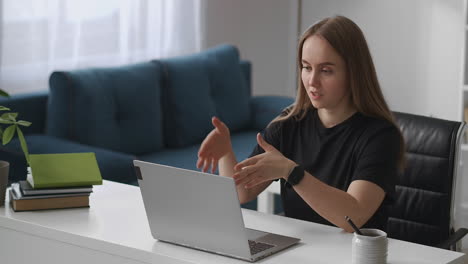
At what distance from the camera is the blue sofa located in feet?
13.0

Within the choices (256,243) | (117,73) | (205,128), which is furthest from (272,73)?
(256,243)

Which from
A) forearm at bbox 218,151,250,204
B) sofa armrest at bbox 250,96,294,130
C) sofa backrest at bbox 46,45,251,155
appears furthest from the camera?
sofa armrest at bbox 250,96,294,130

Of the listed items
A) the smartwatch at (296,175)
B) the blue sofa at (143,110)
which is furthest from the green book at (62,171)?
the blue sofa at (143,110)

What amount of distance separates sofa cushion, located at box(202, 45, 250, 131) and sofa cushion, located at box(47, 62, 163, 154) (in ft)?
1.45

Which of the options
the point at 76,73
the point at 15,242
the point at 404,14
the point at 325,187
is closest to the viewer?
the point at 325,187

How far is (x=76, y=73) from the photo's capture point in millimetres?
4129

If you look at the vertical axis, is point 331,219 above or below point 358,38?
below

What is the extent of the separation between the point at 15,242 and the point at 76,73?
77.9 inches

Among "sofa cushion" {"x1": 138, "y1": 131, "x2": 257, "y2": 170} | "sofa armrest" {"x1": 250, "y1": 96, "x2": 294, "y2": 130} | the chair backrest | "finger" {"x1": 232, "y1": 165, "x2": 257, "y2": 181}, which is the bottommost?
"sofa cushion" {"x1": 138, "y1": 131, "x2": 257, "y2": 170}

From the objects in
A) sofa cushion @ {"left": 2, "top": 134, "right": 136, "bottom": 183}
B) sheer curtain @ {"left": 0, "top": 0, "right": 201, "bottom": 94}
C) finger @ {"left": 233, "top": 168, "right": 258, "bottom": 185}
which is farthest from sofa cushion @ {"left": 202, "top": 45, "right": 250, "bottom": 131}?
finger @ {"left": 233, "top": 168, "right": 258, "bottom": 185}

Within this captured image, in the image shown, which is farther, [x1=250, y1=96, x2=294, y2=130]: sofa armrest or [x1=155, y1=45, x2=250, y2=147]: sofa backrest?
[x1=250, y1=96, x2=294, y2=130]: sofa armrest

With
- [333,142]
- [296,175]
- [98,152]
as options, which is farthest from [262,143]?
[98,152]

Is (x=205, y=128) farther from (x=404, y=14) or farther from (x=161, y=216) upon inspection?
(x=161, y=216)

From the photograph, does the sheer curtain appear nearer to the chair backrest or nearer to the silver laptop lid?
the chair backrest
